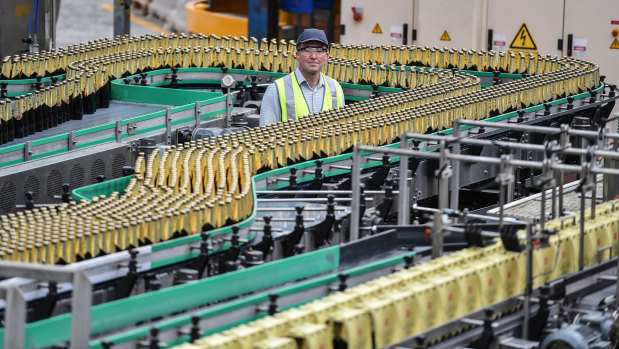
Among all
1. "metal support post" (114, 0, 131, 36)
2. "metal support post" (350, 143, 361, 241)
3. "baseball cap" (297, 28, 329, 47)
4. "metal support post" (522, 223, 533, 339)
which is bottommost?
"metal support post" (522, 223, 533, 339)

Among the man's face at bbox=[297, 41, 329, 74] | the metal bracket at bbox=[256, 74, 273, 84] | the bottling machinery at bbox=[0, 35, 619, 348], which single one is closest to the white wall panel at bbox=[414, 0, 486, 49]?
the metal bracket at bbox=[256, 74, 273, 84]

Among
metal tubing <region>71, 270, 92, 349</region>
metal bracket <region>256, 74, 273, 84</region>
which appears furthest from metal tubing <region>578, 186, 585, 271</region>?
metal bracket <region>256, 74, 273, 84</region>

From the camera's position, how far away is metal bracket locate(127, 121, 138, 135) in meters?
8.14

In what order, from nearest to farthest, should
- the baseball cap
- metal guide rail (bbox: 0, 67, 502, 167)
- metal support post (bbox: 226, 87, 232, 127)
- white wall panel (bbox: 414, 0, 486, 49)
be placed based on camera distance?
metal guide rail (bbox: 0, 67, 502, 167) < the baseball cap < metal support post (bbox: 226, 87, 232, 127) < white wall panel (bbox: 414, 0, 486, 49)

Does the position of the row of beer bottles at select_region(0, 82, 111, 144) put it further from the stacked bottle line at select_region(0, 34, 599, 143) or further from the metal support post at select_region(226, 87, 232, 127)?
the metal support post at select_region(226, 87, 232, 127)

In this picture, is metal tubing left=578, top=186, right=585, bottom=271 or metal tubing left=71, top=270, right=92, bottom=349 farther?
metal tubing left=578, top=186, right=585, bottom=271

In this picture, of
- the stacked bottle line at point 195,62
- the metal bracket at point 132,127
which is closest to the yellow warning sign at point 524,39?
the stacked bottle line at point 195,62

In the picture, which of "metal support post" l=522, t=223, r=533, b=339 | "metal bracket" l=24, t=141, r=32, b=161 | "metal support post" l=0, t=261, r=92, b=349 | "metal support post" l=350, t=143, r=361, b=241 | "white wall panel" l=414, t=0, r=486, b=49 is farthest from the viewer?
"white wall panel" l=414, t=0, r=486, b=49

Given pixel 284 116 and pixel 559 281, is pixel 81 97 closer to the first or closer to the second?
pixel 284 116

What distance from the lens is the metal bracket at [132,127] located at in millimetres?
8141

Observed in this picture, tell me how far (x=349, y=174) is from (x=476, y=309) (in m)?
2.46

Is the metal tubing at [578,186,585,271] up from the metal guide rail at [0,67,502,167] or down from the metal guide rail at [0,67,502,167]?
down

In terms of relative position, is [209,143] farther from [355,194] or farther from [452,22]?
[452,22]

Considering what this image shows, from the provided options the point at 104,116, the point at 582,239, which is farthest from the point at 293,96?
the point at 582,239
